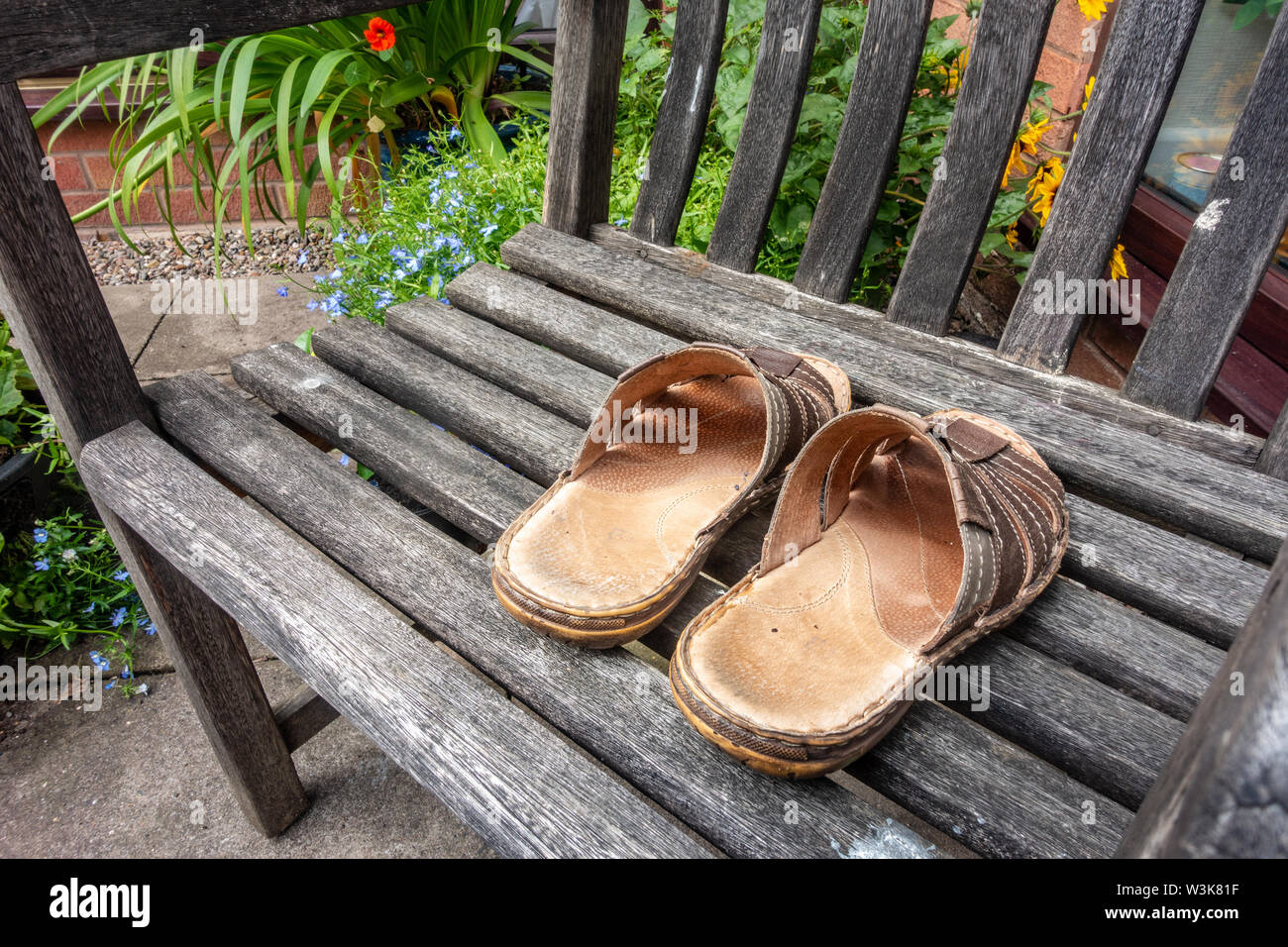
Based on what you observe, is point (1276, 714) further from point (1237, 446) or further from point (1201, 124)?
point (1201, 124)

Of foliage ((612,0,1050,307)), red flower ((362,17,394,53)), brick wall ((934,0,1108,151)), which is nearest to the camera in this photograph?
foliage ((612,0,1050,307))

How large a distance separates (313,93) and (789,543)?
2.03m

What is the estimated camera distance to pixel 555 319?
1607 mm

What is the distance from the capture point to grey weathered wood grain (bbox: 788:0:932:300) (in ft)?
4.51

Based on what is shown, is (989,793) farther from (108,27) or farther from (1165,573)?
(108,27)

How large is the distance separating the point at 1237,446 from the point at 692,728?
0.92 meters

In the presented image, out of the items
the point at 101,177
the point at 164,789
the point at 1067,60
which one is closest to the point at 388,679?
the point at 164,789

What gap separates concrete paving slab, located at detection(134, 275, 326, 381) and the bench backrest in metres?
1.79

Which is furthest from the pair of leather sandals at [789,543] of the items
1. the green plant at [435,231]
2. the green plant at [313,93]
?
the green plant at [313,93]

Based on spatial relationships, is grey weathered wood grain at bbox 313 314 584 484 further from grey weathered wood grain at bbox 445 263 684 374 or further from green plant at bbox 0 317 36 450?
green plant at bbox 0 317 36 450

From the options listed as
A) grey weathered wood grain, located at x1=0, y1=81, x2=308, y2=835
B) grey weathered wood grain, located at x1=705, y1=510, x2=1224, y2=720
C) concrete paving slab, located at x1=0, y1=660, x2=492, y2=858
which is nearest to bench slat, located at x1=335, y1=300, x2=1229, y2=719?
grey weathered wood grain, located at x1=705, y1=510, x2=1224, y2=720

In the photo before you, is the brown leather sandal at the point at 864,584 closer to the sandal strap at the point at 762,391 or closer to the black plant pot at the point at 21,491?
the sandal strap at the point at 762,391

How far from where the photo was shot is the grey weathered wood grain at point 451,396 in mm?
1343

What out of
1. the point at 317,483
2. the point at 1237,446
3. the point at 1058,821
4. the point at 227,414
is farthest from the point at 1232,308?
the point at 227,414
